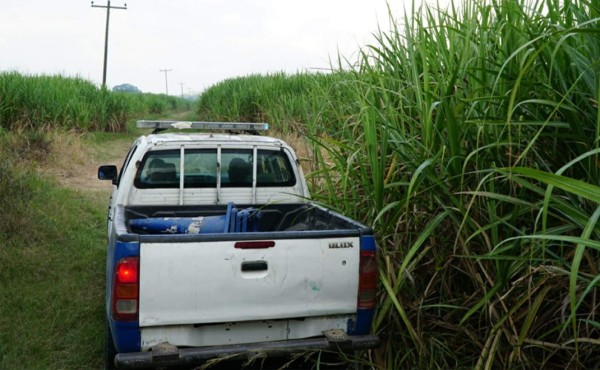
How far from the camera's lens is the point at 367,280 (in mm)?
4559

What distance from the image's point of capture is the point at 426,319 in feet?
16.4

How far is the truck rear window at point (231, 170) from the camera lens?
6219mm

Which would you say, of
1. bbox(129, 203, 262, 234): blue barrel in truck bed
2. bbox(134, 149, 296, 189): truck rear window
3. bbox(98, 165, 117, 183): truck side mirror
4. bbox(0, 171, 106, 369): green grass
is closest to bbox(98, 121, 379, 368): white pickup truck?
bbox(129, 203, 262, 234): blue barrel in truck bed

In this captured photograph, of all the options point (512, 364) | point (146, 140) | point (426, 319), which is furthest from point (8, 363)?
point (512, 364)

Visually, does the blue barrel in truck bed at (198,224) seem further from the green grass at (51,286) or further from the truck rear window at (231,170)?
the green grass at (51,286)

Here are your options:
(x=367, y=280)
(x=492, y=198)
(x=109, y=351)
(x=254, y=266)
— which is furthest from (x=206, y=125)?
(x=492, y=198)

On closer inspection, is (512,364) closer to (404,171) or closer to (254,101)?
(404,171)

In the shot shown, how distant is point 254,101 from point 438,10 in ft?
56.2

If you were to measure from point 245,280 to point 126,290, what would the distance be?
0.68 meters

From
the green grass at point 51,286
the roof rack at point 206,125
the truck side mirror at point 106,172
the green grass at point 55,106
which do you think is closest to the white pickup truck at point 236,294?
the green grass at point 51,286

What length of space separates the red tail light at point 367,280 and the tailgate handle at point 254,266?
0.60 m

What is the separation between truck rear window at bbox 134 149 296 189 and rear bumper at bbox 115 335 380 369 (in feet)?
6.87

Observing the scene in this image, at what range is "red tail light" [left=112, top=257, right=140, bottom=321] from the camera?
13.5 feet

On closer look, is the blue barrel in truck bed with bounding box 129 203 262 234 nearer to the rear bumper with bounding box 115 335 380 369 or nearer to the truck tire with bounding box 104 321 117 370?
the truck tire with bounding box 104 321 117 370
